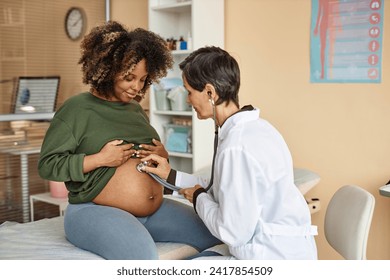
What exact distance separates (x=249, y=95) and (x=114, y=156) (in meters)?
1.37

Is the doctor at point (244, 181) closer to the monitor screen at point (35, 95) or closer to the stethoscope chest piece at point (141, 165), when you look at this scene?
the stethoscope chest piece at point (141, 165)

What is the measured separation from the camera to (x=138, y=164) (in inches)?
60.3

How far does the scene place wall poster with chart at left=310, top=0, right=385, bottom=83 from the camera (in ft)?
7.36

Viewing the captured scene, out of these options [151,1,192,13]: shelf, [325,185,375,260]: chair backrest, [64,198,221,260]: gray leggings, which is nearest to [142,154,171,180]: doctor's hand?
[64,198,221,260]: gray leggings

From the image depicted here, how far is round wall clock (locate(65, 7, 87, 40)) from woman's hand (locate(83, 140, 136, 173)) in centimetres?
205

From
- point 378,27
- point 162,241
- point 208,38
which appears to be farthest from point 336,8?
point 162,241

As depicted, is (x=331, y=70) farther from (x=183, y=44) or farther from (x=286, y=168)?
(x=286, y=168)

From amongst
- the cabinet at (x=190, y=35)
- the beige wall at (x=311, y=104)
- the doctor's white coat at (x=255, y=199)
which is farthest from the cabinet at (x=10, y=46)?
the doctor's white coat at (x=255, y=199)

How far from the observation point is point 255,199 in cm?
119

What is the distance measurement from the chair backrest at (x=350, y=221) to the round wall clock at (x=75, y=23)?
2323 mm

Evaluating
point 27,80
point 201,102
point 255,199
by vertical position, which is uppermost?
point 27,80

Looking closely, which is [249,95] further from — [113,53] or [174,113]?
[113,53]

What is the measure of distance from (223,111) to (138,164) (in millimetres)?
349

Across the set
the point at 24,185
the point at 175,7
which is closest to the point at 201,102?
the point at 175,7
